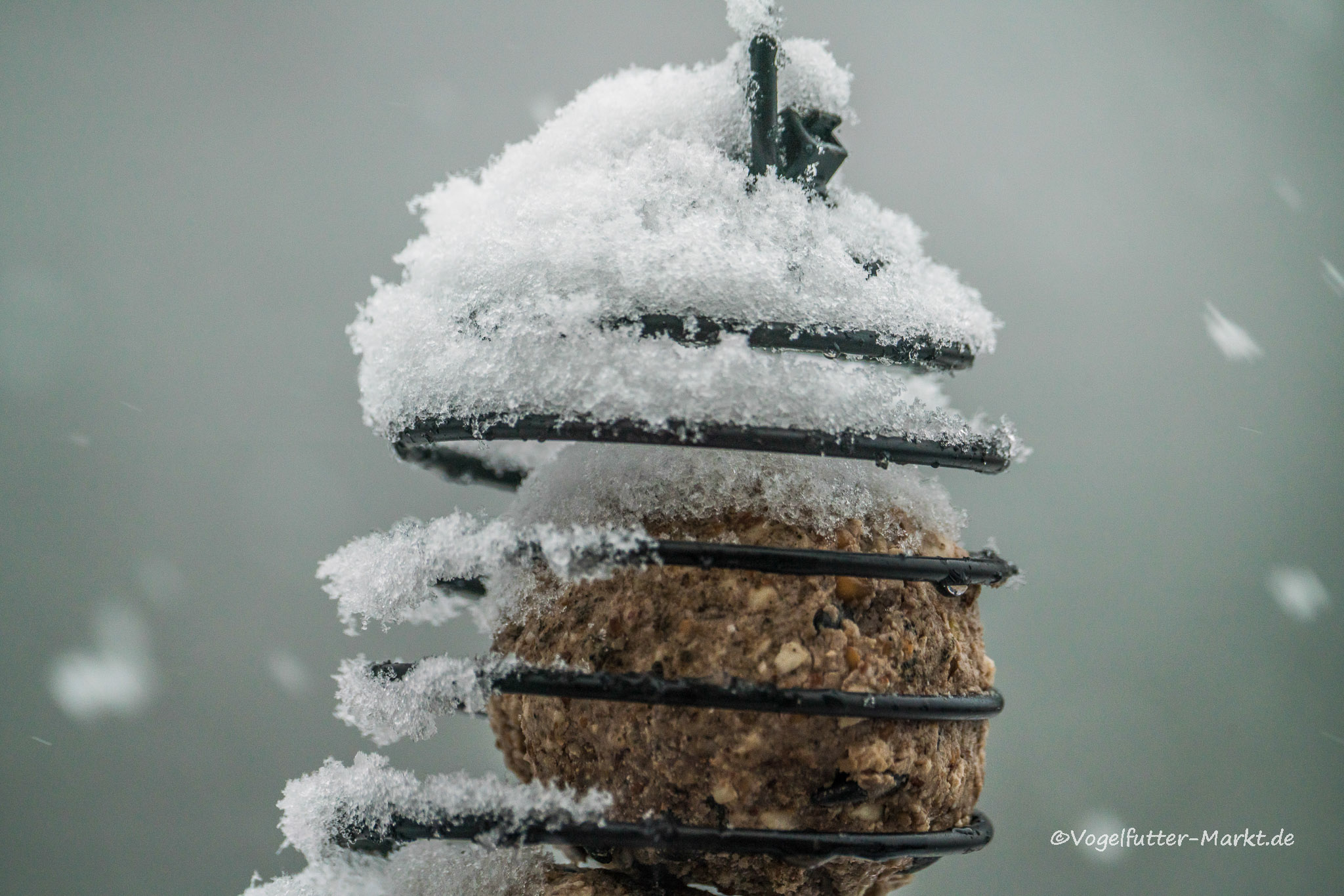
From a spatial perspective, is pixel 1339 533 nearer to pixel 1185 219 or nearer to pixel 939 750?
pixel 1185 219

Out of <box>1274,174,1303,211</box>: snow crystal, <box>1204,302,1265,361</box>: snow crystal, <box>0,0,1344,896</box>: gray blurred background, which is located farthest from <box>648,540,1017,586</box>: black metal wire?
<box>1274,174,1303,211</box>: snow crystal

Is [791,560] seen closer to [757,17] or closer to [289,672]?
[757,17]

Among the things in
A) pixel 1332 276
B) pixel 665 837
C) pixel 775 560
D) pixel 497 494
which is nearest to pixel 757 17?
pixel 775 560

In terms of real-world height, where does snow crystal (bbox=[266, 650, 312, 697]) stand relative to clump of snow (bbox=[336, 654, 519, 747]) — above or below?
above

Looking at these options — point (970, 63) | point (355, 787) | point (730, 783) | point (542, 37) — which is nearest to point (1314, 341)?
point (970, 63)

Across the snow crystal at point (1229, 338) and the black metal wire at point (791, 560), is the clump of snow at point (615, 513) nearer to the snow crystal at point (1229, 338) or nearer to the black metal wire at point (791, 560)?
the black metal wire at point (791, 560)

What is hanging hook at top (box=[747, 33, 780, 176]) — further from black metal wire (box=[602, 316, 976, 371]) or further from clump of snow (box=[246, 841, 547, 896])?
clump of snow (box=[246, 841, 547, 896])

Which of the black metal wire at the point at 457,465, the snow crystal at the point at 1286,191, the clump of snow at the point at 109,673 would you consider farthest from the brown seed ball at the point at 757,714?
the snow crystal at the point at 1286,191
